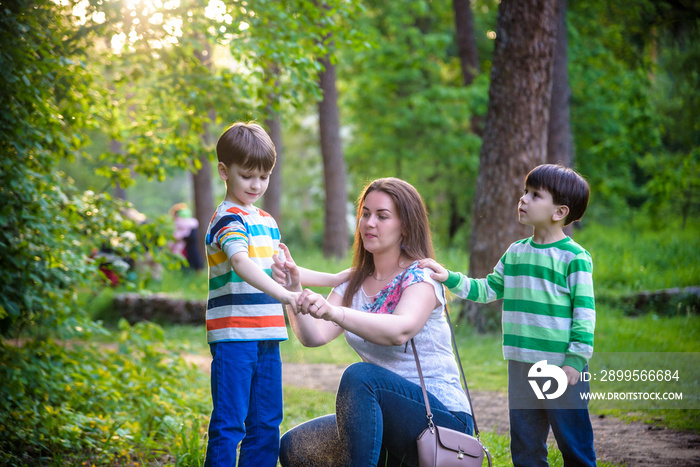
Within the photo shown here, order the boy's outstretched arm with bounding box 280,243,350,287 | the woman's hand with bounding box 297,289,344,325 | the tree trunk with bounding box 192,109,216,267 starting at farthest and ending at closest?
the tree trunk with bounding box 192,109,216,267 → the boy's outstretched arm with bounding box 280,243,350,287 → the woman's hand with bounding box 297,289,344,325

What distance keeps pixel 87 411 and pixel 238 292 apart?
216 cm

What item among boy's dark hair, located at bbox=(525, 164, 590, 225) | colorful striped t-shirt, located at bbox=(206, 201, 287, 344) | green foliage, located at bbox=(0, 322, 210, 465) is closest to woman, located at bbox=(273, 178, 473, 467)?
colorful striped t-shirt, located at bbox=(206, 201, 287, 344)

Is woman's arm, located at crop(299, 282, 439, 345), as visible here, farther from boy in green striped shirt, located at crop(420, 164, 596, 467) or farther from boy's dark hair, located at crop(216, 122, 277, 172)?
boy's dark hair, located at crop(216, 122, 277, 172)

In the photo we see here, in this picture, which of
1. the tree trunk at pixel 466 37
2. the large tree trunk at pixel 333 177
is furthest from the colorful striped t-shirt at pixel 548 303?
the tree trunk at pixel 466 37

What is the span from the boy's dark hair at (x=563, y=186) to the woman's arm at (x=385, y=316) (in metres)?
0.75

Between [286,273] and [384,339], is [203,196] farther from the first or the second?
[384,339]

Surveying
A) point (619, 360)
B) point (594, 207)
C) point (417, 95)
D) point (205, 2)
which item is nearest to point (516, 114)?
point (619, 360)

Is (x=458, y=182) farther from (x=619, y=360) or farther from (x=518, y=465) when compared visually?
(x=518, y=465)

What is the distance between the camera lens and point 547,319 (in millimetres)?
2602

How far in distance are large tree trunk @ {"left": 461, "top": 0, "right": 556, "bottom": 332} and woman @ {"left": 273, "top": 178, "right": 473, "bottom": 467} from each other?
389 centimetres

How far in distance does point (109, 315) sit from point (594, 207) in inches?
619

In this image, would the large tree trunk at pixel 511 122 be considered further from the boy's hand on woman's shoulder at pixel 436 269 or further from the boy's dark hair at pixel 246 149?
the boy's dark hair at pixel 246 149

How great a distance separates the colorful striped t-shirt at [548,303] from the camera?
252 cm

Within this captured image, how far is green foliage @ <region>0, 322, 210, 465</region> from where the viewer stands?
3.45 meters
